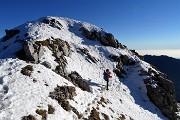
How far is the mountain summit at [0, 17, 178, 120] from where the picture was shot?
25.6 meters

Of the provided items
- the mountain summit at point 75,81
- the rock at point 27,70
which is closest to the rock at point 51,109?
the mountain summit at point 75,81

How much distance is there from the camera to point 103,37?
2606 inches

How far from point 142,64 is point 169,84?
282 inches

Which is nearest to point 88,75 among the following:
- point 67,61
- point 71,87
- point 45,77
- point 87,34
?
point 67,61

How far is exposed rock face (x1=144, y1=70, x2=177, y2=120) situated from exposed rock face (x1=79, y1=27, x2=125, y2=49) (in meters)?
15.1

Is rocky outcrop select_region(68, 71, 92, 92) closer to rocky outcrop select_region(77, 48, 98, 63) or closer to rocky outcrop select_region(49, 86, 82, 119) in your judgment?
rocky outcrop select_region(49, 86, 82, 119)

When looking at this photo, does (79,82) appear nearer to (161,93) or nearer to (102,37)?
(161,93)

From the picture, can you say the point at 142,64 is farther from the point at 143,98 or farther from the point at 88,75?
the point at 88,75

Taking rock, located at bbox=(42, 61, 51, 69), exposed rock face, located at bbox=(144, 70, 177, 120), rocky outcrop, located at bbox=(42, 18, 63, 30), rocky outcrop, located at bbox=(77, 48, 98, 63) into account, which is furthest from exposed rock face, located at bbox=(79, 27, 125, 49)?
rock, located at bbox=(42, 61, 51, 69)

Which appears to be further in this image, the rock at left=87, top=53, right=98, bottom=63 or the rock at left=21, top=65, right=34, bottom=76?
the rock at left=87, top=53, right=98, bottom=63

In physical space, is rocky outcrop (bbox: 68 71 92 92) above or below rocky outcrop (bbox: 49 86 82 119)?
above

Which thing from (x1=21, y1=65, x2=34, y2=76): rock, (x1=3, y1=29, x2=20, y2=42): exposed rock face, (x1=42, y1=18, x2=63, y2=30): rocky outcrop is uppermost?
(x1=42, y1=18, x2=63, y2=30): rocky outcrop

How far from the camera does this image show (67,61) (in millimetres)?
43438

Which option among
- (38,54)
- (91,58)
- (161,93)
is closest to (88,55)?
(91,58)
